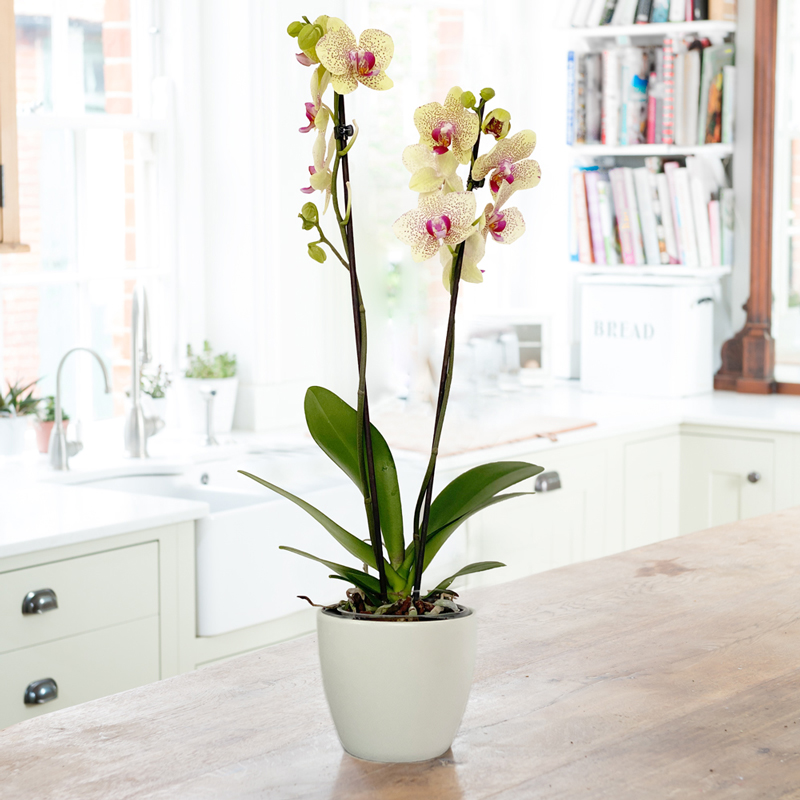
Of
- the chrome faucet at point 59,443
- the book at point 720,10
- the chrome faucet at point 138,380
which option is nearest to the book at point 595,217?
the book at point 720,10

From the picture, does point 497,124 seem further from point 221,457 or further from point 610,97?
point 610,97

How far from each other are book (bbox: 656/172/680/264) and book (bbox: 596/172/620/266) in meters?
0.16

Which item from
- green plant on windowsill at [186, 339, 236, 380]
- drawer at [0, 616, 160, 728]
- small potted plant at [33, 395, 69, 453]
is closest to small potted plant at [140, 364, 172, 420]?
green plant on windowsill at [186, 339, 236, 380]

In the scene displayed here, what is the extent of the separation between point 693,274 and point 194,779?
3.14 m

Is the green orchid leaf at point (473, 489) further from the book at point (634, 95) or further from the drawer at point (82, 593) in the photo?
the book at point (634, 95)

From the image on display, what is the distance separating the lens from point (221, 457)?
2.98 m

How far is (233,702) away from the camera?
3.30 feet

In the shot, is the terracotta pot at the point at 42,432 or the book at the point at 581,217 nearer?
the terracotta pot at the point at 42,432

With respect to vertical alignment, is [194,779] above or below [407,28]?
below

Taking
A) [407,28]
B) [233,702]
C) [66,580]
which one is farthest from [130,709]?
[407,28]

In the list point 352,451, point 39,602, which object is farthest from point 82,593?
point 352,451

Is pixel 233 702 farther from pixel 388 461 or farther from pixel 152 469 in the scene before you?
pixel 152 469

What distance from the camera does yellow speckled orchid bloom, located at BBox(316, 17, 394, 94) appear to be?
2.59ft

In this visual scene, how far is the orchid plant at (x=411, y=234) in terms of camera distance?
0.79m
